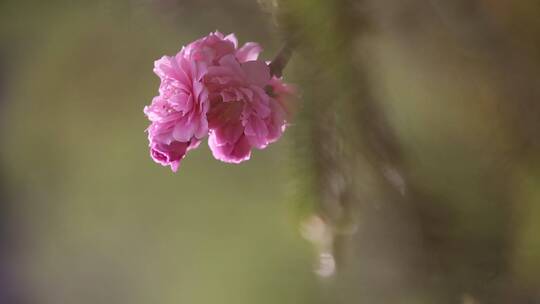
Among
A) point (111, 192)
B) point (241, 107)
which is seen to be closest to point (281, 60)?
point (241, 107)

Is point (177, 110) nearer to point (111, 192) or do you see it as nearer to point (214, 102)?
point (214, 102)

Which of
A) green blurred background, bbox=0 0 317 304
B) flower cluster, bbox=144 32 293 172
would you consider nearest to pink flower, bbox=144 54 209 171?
flower cluster, bbox=144 32 293 172

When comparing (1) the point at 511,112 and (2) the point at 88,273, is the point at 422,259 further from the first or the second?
(2) the point at 88,273

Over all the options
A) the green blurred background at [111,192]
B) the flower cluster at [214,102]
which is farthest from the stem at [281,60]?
the green blurred background at [111,192]

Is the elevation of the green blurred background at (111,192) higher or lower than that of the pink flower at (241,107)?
higher

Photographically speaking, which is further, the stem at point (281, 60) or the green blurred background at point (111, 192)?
the green blurred background at point (111, 192)

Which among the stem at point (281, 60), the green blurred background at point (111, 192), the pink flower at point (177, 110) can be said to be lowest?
the pink flower at point (177, 110)

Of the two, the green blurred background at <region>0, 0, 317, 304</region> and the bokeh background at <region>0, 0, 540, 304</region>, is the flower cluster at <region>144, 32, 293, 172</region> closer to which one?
the bokeh background at <region>0, 0, 540, 304</region>

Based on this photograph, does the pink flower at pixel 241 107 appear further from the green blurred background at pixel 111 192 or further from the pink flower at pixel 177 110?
the green blurred background at pixel 111 192
